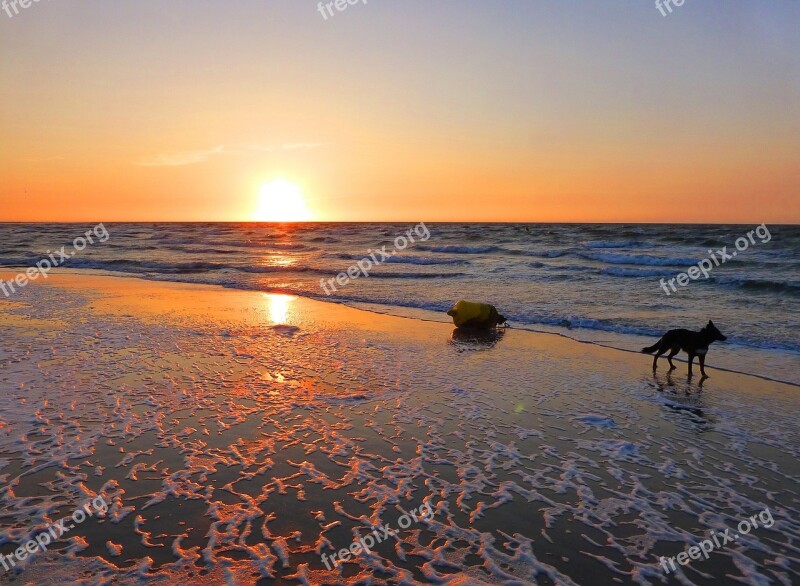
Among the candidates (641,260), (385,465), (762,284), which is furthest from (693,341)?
(641,260)

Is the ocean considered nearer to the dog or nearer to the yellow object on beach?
the yellow object on beach

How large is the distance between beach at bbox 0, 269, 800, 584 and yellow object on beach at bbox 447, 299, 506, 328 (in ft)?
10.7

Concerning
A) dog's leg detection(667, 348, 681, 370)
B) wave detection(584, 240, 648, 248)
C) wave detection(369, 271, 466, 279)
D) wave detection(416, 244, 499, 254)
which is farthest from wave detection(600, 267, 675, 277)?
dog's leg detection(667, 348, 681, 370)

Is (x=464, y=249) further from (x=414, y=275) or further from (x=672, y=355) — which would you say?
(x=672, y=355)

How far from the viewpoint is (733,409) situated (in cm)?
805

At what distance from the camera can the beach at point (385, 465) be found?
4.05 m

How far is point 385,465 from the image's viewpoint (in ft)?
18.7

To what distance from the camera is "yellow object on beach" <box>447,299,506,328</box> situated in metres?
14.3

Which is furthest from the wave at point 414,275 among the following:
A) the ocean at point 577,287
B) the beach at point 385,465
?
the beach at point 385,465

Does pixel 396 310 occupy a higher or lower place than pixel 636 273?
lower

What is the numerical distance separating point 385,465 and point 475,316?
894cm

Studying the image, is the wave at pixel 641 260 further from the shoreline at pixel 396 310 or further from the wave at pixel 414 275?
the shoreline at pixel 396 310

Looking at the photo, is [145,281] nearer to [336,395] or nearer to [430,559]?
[336,395]

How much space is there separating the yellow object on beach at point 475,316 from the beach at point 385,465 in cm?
327
